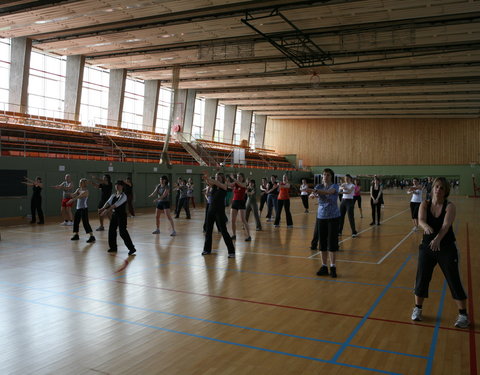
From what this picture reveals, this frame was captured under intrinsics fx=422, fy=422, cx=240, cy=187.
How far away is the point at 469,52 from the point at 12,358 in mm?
23755

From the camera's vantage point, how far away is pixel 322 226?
7098 mm

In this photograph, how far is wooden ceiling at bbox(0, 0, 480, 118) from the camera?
645 inches

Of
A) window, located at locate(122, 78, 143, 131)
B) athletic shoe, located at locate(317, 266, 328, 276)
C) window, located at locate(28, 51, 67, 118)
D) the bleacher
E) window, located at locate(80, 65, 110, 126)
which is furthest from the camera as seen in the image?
window, located at locate(122, 78, 143, 131)

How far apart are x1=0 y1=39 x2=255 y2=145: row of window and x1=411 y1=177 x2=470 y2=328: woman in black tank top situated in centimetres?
2196

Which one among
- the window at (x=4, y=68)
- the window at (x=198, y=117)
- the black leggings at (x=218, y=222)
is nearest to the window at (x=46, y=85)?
the window at (x=4, y=68)

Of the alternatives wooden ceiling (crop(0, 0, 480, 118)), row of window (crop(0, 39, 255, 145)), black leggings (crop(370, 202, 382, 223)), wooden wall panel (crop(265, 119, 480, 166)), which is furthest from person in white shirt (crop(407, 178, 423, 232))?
wooden wall panel (crop(265, 119, 480, 166))

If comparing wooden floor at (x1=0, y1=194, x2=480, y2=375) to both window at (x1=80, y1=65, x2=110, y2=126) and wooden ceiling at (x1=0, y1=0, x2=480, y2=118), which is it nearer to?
wooden ceiling at (x1=0, y1=0, x2=480, y2=118)

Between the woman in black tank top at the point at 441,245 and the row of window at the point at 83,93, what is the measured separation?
22.0 m

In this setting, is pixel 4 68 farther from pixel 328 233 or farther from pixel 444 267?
pixel 444 267

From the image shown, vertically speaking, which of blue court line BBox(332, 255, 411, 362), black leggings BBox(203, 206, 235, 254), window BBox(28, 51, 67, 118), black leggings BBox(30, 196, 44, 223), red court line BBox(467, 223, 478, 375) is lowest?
black leggings BBox(30, 196, 44, 223)

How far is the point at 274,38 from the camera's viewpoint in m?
19.7

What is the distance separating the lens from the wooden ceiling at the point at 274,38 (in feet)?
53.8

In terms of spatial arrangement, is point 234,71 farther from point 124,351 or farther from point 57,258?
point 124,351

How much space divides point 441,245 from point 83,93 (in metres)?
25.8
